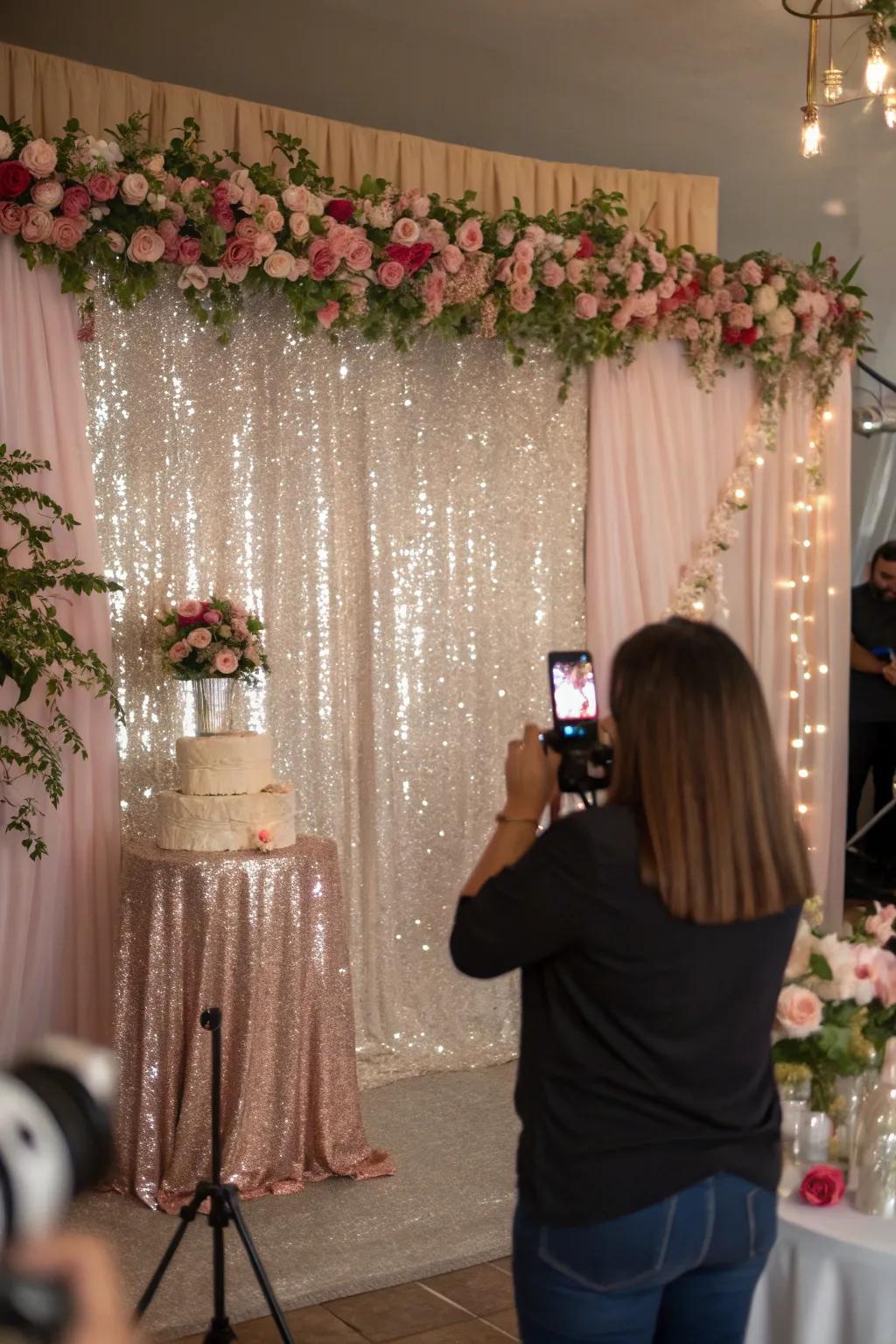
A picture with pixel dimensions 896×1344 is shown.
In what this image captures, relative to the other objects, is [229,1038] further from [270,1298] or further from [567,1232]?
[567,1232]

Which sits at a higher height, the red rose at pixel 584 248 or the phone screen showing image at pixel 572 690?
the red rose at pixel 584 248

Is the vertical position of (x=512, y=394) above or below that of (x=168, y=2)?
below

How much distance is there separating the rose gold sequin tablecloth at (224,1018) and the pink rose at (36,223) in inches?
72.0

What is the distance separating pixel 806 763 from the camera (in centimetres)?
620

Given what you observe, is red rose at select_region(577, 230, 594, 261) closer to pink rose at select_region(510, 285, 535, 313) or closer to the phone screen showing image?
pink rose at select_region(510, 285, 535, 313)

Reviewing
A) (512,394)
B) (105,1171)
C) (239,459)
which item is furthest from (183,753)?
(105,1171)

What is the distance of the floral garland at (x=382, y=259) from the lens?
170 inches

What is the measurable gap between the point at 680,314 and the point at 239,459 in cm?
182

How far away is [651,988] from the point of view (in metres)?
1.66

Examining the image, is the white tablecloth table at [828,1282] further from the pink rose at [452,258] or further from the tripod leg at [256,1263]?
the pink rose at [452,258]

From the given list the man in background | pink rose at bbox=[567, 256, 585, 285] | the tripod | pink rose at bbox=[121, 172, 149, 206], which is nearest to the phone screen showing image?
the tripod

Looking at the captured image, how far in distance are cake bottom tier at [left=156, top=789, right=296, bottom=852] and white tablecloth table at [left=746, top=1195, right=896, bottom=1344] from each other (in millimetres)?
2242

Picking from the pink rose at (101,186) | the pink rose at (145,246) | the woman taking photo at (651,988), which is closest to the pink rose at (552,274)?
the pink rose at (145,246)

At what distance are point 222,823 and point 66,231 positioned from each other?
5.84 feet
